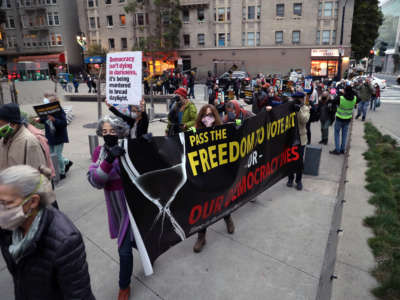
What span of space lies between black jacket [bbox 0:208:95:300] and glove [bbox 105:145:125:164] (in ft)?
2.64

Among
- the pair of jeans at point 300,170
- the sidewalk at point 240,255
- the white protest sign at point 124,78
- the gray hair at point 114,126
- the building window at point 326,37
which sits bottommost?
the sidewalk at point 240,255

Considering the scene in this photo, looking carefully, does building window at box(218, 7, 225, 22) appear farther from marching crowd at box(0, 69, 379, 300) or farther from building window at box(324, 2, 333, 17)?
marching crowd at box(0, 69, 379, 300)

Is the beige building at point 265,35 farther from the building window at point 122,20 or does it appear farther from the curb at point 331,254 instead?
the curb at point 331,254

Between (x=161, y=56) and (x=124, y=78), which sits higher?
(x=161, y=56)

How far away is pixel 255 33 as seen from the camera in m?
38.2

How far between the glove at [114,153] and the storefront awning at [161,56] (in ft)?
133

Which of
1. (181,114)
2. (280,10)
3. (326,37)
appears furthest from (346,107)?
(280,10)

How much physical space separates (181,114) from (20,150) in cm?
309

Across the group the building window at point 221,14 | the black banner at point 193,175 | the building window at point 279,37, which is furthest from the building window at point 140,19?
the black banner at point 193,175

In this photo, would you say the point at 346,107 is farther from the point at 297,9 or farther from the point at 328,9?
the point at 328,9

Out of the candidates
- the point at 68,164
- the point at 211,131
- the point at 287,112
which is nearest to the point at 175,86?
the point at 68,164

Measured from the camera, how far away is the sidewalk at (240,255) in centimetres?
A: 320

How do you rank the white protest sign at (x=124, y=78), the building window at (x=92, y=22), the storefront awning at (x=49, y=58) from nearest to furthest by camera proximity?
the white protest sign at (x=124, y=78) → the building window at (x=92, y=22) → the storefront awning at (x=49, y=58)

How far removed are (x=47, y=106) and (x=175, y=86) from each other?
58.9 feet
